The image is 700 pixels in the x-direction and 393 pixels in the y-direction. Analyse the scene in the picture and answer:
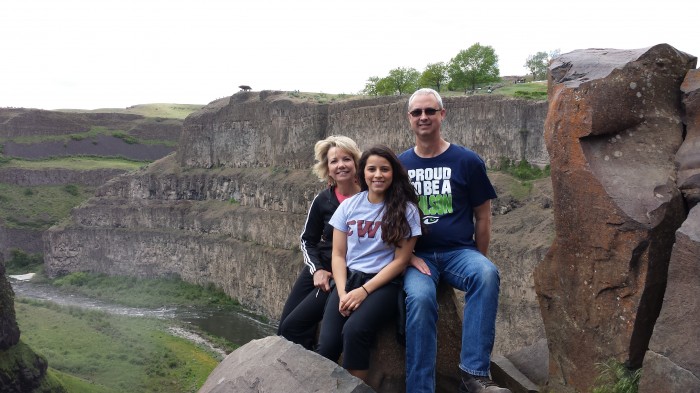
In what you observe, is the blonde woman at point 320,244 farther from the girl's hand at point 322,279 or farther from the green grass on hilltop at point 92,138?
the green grass on hilltop at point 92,138

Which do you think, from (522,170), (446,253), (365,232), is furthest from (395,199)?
(522,170)

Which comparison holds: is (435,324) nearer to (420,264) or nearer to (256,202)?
(420,264)

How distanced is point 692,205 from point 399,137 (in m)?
40.3

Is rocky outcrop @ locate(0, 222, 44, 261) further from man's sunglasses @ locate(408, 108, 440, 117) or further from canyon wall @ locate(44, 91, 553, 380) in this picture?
man's sunglasses @ locate(408, 108, 440, 117)

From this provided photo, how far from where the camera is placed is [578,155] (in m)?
7.66

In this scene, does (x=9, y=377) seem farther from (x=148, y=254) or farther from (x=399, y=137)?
(x=148, y=254)

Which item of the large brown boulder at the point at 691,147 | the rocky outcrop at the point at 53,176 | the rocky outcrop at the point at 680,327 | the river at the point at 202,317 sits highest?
the large brown boulder at the point at 691,147

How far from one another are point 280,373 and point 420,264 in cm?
186

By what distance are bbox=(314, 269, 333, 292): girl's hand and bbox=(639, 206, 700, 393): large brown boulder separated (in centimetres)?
339

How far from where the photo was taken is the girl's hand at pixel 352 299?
24.1 feet

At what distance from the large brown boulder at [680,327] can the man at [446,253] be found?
152cm

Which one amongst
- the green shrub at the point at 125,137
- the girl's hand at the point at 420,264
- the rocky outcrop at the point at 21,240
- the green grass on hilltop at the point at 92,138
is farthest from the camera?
the green shrub at the point at 125,137

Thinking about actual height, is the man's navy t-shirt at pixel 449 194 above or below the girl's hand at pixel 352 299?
above

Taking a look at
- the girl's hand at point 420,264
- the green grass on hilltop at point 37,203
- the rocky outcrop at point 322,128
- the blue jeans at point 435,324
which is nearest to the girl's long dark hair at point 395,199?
the girl's hand at point 420,264
